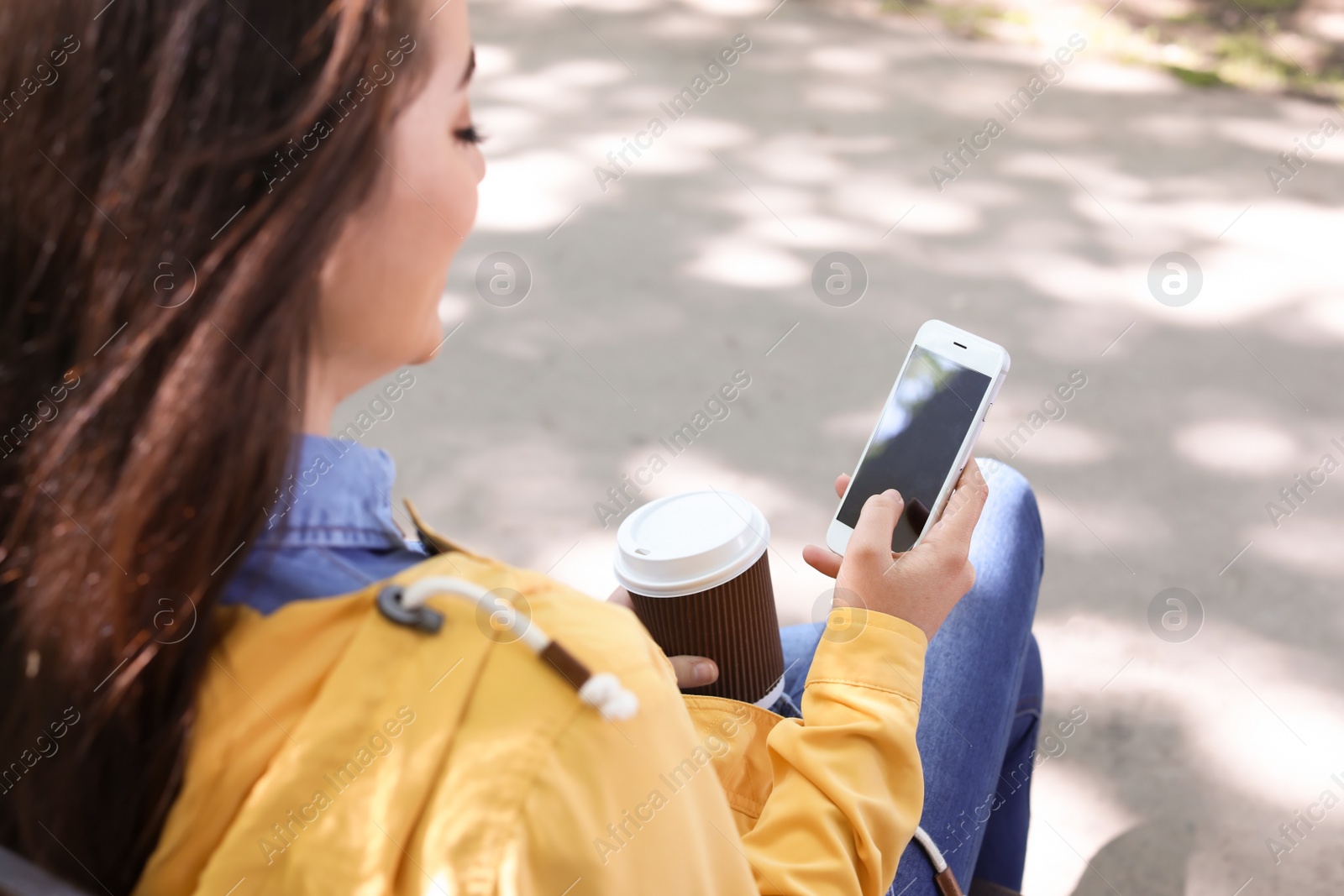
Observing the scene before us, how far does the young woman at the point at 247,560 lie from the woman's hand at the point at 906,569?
1.17ft

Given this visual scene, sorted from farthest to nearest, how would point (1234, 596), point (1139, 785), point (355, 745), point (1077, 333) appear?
point (1077, 333), point (1234, 596), point (1139, 785), point (355, 745)

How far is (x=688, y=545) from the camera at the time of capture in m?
1.04

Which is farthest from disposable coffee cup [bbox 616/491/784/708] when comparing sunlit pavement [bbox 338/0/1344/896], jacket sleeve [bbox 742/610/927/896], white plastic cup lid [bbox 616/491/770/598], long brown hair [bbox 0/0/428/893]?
sunlit pavement [bbox 338/0/1344/896]

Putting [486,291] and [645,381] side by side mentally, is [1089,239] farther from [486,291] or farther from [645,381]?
[486,291]

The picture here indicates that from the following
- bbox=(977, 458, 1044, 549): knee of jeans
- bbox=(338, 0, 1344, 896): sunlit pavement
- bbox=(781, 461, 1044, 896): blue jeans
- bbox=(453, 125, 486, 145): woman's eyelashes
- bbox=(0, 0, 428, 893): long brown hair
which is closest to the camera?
bbox=(0, 0, 428, 893): long brown hair

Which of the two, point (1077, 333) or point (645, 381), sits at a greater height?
point (645, 381)

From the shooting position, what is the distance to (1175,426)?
6.69 feet

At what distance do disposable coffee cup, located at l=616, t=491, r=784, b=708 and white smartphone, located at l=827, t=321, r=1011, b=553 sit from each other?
177 mm

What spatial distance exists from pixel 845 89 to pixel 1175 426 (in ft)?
4.47

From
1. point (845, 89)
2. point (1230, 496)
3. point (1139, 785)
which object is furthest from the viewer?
point (845, 89)

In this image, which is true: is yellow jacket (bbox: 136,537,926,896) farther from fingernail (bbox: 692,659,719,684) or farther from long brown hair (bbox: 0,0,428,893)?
fingernail (bbox: 692,659,719,684)

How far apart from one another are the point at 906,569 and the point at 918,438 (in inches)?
9.4

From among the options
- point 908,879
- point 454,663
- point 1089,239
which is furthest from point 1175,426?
point 454,663

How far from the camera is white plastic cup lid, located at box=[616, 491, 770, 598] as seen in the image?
1.02m
